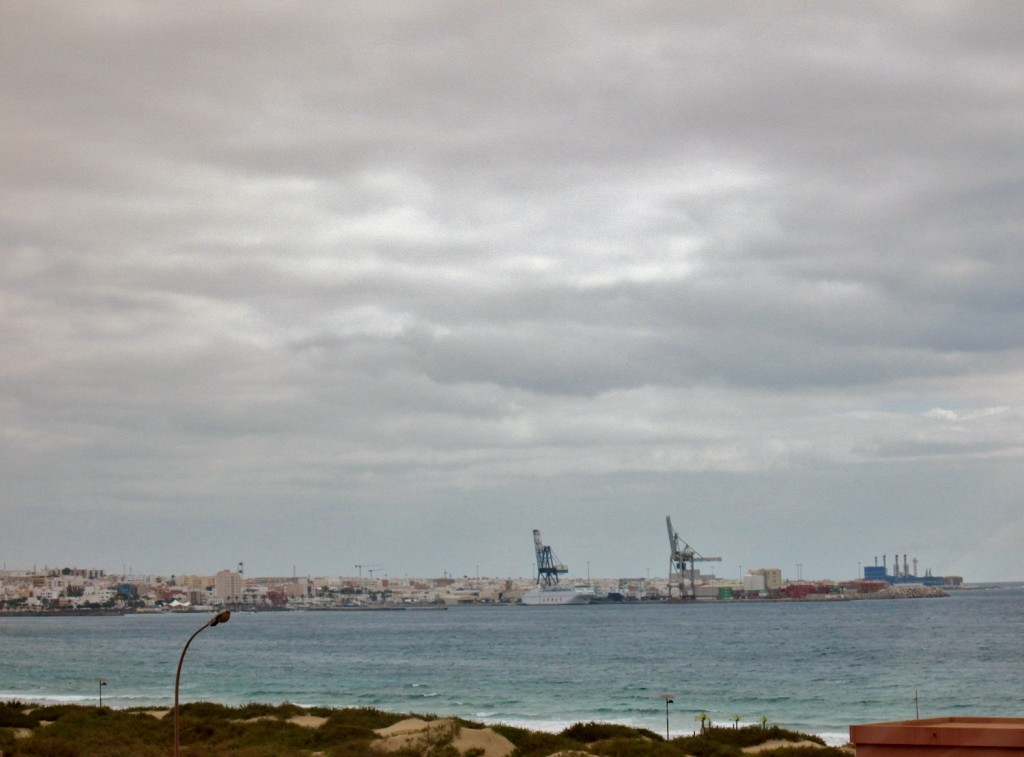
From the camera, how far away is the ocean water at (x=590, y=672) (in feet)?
170

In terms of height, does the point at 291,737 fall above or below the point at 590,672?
above

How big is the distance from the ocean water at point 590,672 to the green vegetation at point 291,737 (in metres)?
10.2

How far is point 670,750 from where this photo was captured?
28.7 meters

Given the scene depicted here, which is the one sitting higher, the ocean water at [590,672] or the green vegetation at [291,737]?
the green vegetation at [291,737]

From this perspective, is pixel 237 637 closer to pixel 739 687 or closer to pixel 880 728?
pixel 739 687

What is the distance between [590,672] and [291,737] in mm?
39560

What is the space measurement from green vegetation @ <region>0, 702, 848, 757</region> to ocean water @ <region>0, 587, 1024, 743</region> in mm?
10154

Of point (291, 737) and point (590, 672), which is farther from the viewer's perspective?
point (590, 672)

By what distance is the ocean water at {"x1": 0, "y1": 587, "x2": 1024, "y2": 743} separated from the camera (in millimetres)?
51688

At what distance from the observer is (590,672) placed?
70.8 m

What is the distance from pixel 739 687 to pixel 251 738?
34.4m

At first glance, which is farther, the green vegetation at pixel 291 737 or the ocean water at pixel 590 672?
the ocean water at pixel 590 672

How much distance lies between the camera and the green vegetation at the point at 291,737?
29547 millimetres

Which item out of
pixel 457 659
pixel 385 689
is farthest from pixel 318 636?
pixel 385 689
